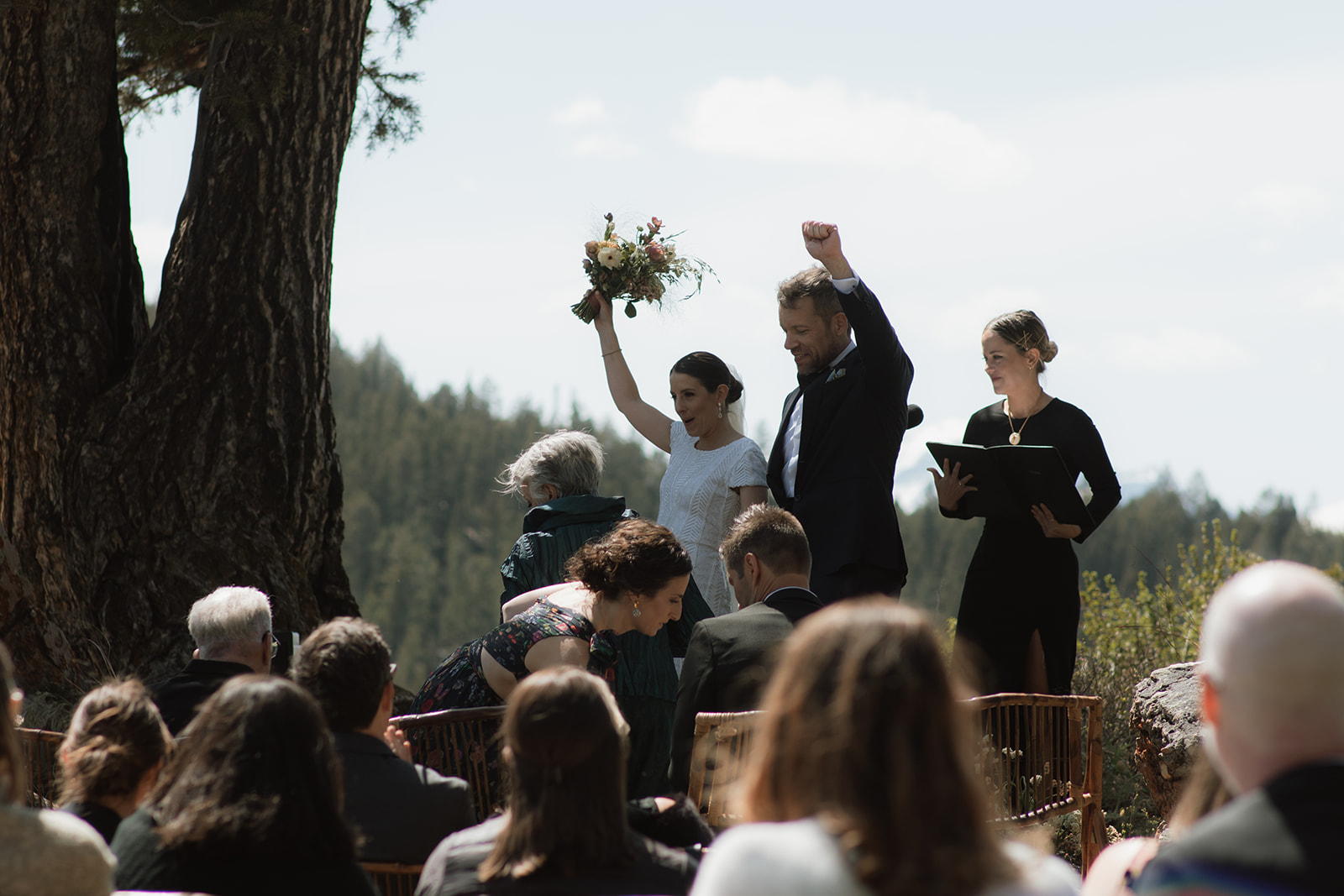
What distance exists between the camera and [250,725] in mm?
1832

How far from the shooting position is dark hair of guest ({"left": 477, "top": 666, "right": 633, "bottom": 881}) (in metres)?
1.84

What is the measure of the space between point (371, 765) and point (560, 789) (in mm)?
678

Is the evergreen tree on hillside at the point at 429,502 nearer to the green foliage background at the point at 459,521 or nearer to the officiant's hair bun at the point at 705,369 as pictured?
the green foliage background at the point at 459,521

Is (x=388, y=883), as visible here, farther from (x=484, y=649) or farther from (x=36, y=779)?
(x=36, y=779)

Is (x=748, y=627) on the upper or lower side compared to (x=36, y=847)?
upper

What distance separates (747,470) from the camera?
436cm

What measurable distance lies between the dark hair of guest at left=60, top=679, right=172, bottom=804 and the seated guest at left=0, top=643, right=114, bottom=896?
1.95 ft

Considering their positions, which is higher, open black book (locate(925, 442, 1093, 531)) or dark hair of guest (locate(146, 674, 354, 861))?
open black book (locate(925, 442, 1093, 531))

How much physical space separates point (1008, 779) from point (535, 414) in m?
106

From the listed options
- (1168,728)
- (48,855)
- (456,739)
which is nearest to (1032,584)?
(1168,728)

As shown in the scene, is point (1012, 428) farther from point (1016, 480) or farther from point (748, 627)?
point (748, 627)

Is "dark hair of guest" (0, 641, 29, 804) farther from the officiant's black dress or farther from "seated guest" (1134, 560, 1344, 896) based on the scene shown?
the officiant's black dress

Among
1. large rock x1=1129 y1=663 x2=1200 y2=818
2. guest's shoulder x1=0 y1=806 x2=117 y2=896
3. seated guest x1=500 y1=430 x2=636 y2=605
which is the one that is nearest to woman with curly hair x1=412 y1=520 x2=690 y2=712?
seated guest x1=500 y1=430 x2=636 y2=605

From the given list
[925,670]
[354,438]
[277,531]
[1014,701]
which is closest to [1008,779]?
[1014,701]
